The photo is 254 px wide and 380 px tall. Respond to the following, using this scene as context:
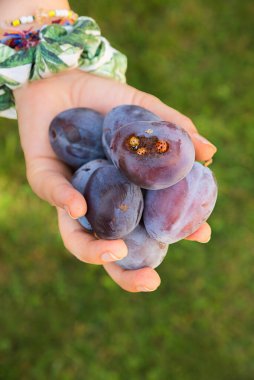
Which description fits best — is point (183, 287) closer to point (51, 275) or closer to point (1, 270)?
point (51, 275)

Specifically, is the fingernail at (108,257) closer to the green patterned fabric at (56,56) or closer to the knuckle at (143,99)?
the knuckle at (143,99)

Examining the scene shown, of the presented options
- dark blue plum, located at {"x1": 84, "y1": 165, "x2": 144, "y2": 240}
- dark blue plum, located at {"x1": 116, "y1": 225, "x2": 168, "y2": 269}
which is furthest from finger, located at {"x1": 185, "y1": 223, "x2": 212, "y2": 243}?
dark blue plum, located at {"x1": 84, "y1": 165, "x2": 144, "y2": 240}

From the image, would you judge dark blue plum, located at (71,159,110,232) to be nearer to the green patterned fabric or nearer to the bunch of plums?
the bunch of plums

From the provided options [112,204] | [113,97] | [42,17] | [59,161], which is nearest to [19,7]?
[42,17]

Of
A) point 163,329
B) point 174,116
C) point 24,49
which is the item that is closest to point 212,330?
point 163,329

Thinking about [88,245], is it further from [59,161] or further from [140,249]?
[59,161]
